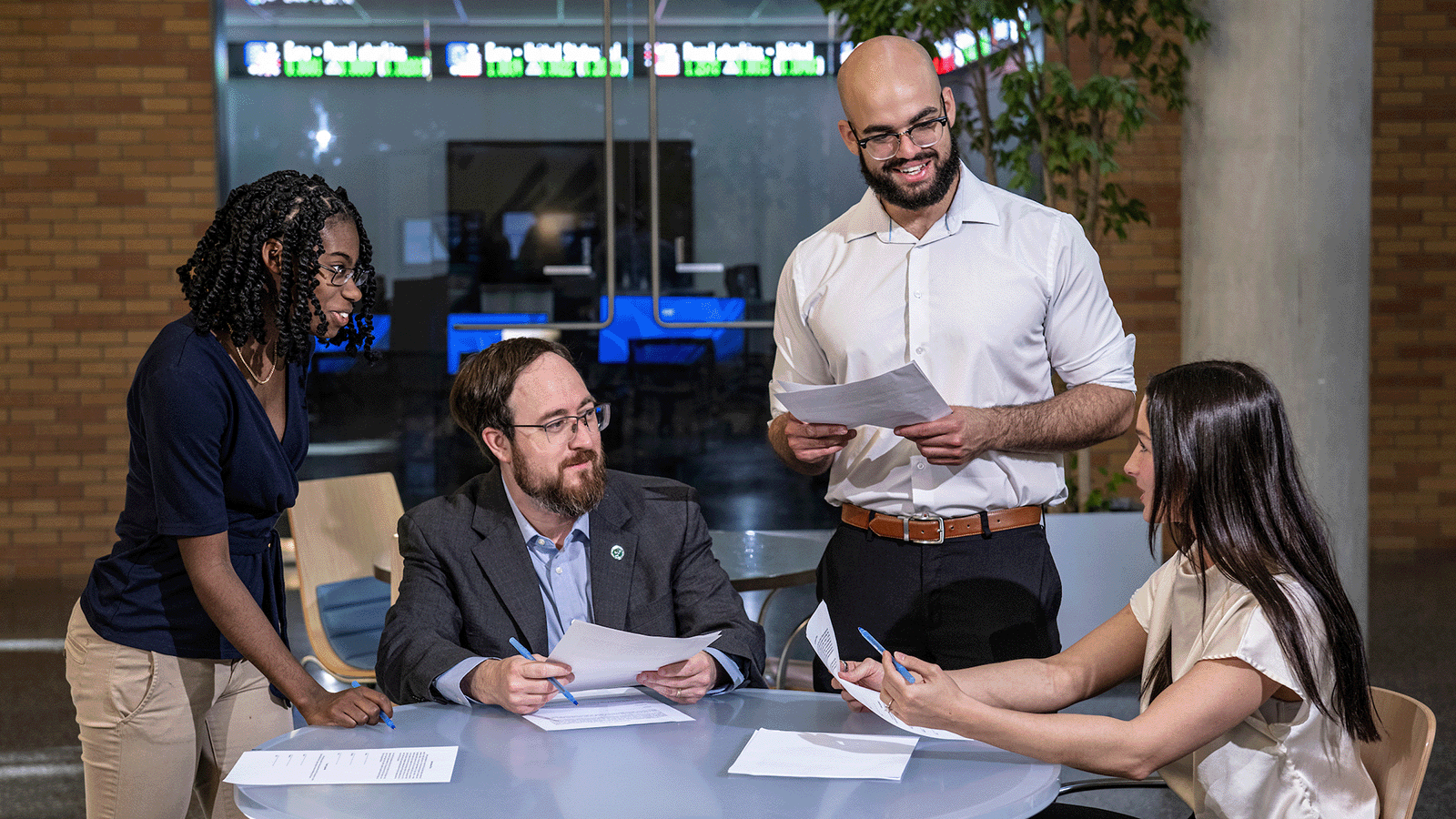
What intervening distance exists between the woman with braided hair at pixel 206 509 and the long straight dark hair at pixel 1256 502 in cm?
117

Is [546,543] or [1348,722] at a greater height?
[546,543]

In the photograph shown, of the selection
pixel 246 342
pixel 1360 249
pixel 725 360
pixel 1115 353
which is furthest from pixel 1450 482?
pixel 246 342

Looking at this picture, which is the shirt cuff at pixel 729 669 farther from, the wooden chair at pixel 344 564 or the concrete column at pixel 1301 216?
the concrete column at pixel 1301 216

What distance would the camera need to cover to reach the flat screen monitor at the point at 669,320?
6.36 meters

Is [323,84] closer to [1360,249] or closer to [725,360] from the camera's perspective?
[725,360]

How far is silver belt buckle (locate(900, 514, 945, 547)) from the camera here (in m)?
2.21

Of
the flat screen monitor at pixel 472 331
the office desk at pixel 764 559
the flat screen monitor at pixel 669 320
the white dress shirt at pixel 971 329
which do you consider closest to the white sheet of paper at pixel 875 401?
the white dress shirt at pixel 971 329

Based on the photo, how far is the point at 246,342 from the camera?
6.11ft

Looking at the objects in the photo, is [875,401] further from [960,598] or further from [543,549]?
[543,549]

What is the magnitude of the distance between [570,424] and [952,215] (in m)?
0.82

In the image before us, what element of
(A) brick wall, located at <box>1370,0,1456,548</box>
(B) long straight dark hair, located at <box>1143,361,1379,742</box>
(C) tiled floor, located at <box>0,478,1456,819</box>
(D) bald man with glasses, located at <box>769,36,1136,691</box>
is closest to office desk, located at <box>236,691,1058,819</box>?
(B) long straight dark hair, located at <box>1143,361,1379,742</box>

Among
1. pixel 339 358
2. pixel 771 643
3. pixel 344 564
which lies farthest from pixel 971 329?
pixel 339 358

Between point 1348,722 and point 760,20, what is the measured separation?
5.37 m

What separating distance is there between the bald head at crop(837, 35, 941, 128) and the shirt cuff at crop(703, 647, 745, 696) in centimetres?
98
